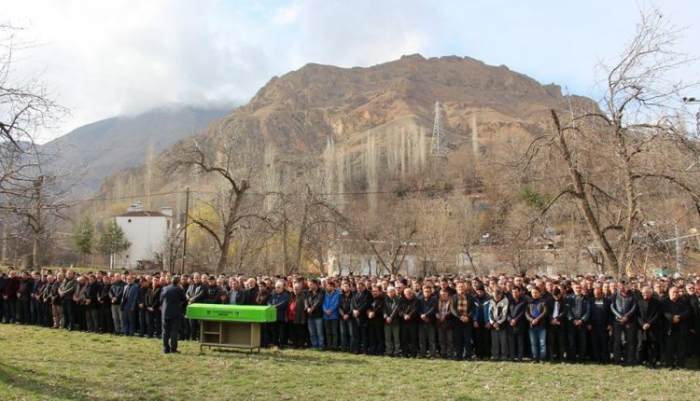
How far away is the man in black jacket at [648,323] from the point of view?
13242 mm

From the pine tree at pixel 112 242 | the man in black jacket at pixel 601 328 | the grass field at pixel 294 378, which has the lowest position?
the grass field at pixel 294 378

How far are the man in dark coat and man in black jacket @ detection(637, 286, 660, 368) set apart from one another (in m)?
10.4

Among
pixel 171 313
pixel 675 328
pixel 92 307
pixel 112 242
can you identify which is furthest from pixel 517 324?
pixel 112 242

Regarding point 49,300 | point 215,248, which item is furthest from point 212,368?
point 215,248

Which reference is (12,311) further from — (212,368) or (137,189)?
(137,189)

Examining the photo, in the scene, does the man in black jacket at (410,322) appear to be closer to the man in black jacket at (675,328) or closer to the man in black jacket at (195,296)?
the man in black jacket at (675,328)

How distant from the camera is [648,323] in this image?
43.2 feet

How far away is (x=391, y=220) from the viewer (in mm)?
54906

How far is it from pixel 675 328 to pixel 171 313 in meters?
11.1

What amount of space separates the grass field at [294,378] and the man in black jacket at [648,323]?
2.94 ft

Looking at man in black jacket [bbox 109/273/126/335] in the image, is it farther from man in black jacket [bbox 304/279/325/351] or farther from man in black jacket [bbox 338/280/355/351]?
man in black jacket [bbox 338/280/355/351]

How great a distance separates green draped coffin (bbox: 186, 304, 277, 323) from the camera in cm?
1398

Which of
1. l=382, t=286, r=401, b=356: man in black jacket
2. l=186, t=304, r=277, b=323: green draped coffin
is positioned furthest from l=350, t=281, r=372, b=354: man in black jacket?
l=186, t=304, r=277, b=323: green draped coffin

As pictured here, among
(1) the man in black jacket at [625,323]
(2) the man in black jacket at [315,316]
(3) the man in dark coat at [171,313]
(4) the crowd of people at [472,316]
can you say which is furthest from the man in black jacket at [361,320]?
(1) the man in black jacket at [625,323]
